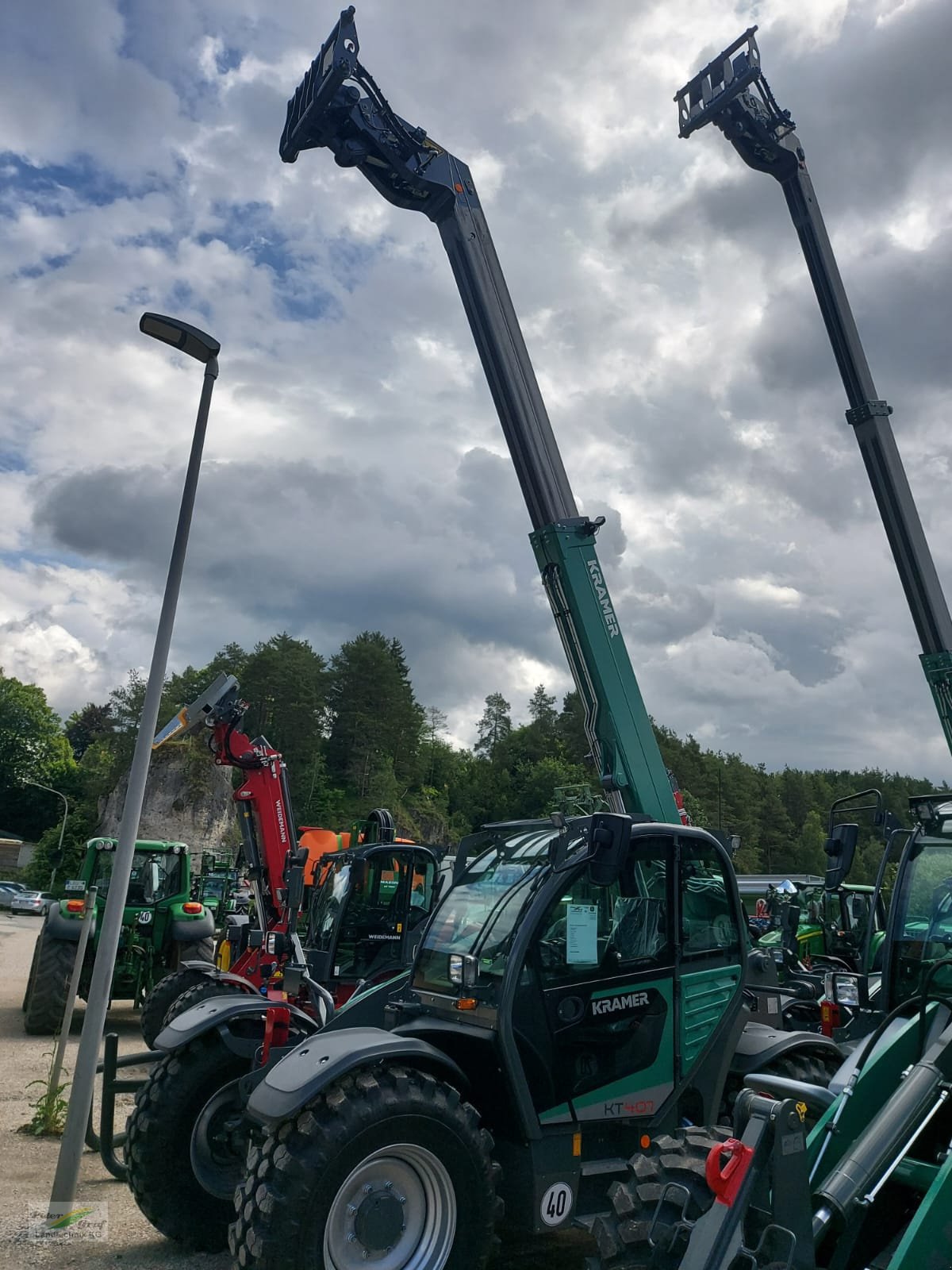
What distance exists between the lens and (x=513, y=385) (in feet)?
28.2

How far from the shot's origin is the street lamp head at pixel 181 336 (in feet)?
25.4

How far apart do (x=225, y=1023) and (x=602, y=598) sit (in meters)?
4.24

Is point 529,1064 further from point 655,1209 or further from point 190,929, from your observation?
point 190,929

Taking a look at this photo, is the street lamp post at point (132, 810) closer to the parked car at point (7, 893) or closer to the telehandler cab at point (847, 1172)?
the telehandler cab at point (847, 1172)

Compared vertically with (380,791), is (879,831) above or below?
below

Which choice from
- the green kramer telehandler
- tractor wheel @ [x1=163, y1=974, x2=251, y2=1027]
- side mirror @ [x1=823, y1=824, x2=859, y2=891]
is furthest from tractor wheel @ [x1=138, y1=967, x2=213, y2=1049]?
side mirror @ [x1=823, y1=824, x2=859, y2=891]

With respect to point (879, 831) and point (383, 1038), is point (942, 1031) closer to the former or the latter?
point (383, 1038)

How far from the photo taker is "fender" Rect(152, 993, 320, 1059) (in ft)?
19.4

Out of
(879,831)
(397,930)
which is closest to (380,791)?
(397,930)

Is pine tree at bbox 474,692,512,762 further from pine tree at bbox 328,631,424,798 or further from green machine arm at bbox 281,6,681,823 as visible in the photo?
green machine arm at bbox 281,6,681,823

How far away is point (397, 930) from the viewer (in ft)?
34.9

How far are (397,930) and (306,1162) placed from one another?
6.50 meters
